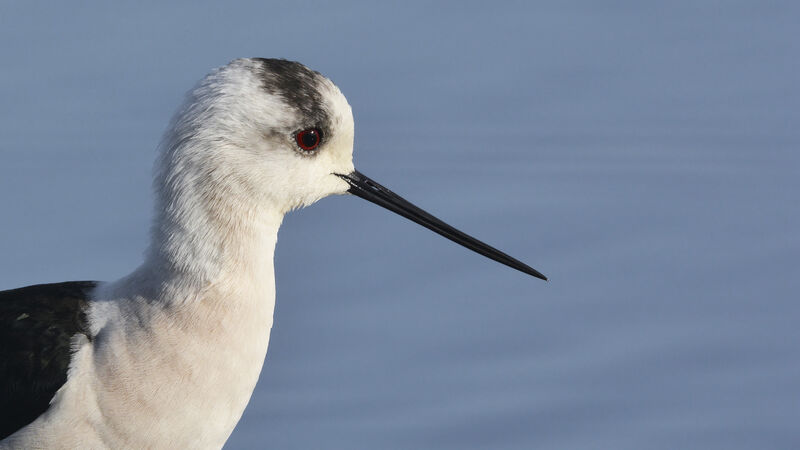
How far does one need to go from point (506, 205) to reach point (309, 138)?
8.47ft

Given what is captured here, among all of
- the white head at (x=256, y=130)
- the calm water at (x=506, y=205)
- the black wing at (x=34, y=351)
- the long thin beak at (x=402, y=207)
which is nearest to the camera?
the white head at (x=256, y=130)

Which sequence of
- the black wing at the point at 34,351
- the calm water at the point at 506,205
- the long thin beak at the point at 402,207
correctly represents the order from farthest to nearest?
the calm water at the point at 506,205, the long thin beak at the point at 402,207, the black wing at the point at 34,351

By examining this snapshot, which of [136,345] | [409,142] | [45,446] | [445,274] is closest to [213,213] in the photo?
[136,345]

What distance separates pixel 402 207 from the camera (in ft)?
18.1

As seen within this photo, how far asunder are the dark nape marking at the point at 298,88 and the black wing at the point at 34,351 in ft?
3.01

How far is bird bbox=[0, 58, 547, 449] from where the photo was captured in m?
4.88

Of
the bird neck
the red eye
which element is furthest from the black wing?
the red eye

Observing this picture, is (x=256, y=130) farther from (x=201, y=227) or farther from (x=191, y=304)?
(x=191, y=304)

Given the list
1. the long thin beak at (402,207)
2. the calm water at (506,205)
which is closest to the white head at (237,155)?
the long thin beak at (402,207)

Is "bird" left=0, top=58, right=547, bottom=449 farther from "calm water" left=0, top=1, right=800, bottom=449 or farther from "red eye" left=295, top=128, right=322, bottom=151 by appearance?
"calm water" left=0, top=1, right=800, bottom=449

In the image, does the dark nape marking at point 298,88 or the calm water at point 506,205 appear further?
the calm water at point 506,205

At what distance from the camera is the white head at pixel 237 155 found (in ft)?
15.9

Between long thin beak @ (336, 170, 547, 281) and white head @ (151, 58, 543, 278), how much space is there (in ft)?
0.95

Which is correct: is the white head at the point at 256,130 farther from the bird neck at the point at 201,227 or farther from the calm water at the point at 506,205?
the calm water at the point at 506,205
